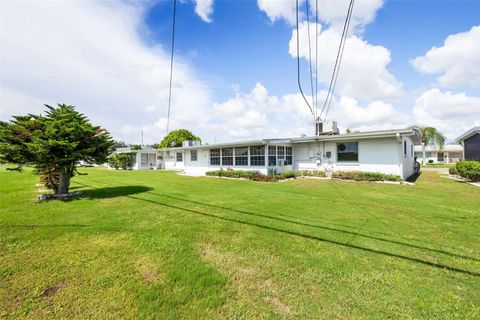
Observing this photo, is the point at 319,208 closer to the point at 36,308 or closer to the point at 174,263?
the point at 174,263

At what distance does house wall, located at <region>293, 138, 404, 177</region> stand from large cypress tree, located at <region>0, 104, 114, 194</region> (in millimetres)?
12576

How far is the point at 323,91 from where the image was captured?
1073 centimetres

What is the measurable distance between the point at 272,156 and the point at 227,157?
13.8ft

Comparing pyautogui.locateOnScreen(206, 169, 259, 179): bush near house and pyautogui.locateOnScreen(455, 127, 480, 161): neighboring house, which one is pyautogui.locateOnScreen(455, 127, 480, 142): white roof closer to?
pyautogui.locateOnScreen(455, 127, 480, 161): neighboring house

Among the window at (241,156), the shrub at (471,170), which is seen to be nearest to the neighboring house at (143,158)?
the window at (241,156)

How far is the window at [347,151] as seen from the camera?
45.4ft

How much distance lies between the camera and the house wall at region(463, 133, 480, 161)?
16109mm

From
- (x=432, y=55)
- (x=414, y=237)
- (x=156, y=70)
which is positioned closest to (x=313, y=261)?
(x=414, y=237)

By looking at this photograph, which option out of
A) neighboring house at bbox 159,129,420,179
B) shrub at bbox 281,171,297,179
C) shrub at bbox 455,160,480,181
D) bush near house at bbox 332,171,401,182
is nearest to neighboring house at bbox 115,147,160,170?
neighboring house at bbox 159,129,420,179

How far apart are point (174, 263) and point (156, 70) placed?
369 inches

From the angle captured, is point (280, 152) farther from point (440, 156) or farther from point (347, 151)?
point (440, 156)

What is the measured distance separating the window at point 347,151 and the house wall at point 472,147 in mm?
10304

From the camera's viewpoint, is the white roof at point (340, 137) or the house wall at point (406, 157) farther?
the house wall at point (406, 157)

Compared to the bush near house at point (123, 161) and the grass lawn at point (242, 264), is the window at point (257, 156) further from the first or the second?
the bush near house at point (123, 161)
